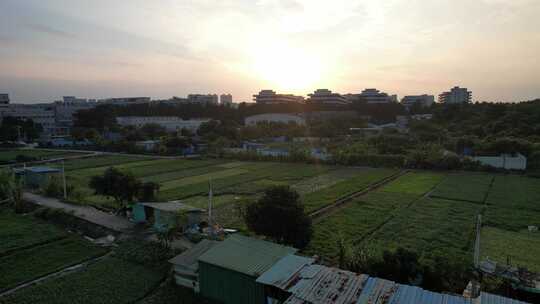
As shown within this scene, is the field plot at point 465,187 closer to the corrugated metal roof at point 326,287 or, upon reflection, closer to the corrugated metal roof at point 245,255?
the corrugated metal roof at point 245,255

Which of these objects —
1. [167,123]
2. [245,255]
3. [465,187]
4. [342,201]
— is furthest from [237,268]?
[167,123]

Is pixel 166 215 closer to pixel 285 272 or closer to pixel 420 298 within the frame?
pixel 285 272

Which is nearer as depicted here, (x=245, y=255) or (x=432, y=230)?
(x=245, y=255)

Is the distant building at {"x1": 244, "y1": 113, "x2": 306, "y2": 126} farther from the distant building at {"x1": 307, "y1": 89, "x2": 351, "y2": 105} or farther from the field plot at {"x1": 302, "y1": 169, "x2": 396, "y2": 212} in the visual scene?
the field plot at {"x1": 302, "y1": 169, "x2": 396, "y2": 212}

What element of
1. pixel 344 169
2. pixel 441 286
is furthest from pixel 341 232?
pixel 344 169

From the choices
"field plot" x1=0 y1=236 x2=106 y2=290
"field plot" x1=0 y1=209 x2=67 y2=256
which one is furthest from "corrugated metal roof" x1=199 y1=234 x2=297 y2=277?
"field plot" x1=0 y1=209 x2=67 y2=256
